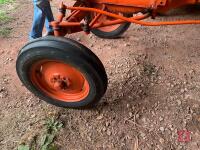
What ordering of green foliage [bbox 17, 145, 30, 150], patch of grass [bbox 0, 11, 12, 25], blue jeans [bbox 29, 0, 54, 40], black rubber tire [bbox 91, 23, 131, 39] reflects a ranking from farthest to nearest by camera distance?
patch of grass [bbox 0, 11, 12, 25] → black rubber tire [bbox 91, 23, 131, 39] → blue jeans [bbox 29, 0, 54, 40] → green foliage [bbox 17, 145, 30, 150]

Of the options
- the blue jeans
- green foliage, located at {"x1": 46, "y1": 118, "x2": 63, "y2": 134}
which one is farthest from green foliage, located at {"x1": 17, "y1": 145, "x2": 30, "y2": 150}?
the blue jeans

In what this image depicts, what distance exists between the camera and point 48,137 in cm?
279

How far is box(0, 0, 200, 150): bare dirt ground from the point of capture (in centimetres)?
278

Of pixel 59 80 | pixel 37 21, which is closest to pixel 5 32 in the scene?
pixel 37 21

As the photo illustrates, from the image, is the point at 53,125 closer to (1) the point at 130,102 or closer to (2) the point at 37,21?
(1) the point at 130,102

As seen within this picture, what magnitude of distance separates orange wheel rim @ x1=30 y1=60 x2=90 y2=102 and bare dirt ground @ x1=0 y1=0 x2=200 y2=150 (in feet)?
0.59

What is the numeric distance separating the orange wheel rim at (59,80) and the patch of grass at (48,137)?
9.3 inches

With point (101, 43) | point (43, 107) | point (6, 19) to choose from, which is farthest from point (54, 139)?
point (6, 19)

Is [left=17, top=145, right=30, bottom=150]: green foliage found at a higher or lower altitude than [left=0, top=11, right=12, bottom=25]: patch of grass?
lower

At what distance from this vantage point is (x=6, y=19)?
4426 mm

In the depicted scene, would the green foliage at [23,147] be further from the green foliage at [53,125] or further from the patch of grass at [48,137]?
the green foliage at [53,125]

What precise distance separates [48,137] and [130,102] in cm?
86

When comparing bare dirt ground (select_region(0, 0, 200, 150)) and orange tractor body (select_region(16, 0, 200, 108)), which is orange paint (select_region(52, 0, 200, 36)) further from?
bare dirt ground (select_region(0, 0, 200, 150))

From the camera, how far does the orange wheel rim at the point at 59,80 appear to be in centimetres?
277
